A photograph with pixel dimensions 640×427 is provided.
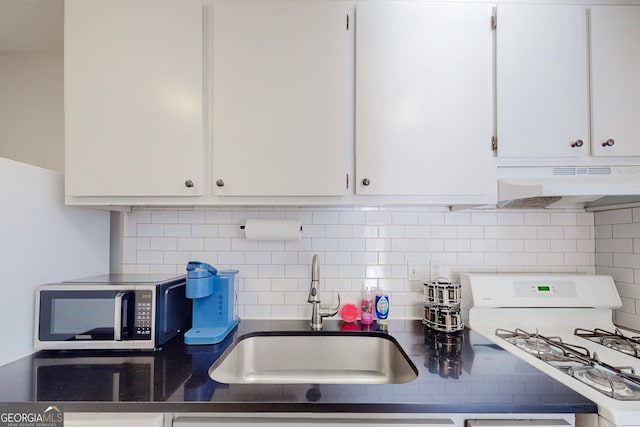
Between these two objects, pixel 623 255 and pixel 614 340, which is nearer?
pixel 614 340

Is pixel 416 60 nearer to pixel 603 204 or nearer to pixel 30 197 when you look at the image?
pixel 603 204

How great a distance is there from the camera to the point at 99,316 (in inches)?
45.7

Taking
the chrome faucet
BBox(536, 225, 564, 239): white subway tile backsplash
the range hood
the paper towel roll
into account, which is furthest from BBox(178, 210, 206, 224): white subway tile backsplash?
BBox(536, 225, 564, 239): white subway tile backsplash

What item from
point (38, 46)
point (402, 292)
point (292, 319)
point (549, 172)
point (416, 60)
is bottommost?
point (292, 319)

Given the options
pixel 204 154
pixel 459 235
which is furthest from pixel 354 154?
pixel 459 235

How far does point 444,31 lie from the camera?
123 cm

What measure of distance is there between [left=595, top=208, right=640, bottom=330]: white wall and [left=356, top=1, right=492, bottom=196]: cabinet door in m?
0.78

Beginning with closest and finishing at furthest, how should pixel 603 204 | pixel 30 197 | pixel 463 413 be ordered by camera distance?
pixel 463 413, pixel 30 197, pixel 603 204

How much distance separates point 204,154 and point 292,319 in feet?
Answer: 3.03

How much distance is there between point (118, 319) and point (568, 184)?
1781 millimetres

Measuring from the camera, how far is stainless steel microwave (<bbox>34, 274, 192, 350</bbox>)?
114 centimetres

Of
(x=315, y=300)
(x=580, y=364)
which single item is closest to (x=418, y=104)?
(x=315, y=300)

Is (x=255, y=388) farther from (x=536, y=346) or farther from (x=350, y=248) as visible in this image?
(x=536, y=346)

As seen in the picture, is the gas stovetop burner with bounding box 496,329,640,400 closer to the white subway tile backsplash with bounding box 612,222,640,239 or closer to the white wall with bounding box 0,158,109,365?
the white subway tile backsplash with bounding box 612,222,640,239
